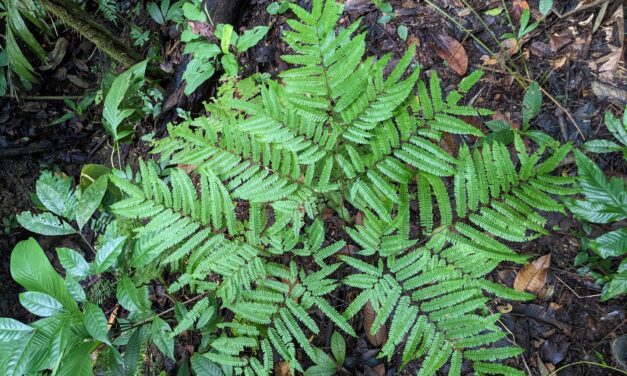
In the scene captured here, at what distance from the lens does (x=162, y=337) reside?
2242 mm

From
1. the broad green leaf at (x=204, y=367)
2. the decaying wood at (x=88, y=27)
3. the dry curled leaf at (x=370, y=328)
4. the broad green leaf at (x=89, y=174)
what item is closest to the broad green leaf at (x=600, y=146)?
the dry curled leaf at (x=370, y=328)

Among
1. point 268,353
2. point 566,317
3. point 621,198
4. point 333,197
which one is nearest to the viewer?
point 621,198

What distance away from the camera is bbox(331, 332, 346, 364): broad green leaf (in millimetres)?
2354

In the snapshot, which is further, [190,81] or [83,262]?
[190,81]

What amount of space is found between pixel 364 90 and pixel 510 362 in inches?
60.6

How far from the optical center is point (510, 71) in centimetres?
249

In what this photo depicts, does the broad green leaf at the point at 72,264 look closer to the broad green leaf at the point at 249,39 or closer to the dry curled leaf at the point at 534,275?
the broad green leaf at the point at 249,39

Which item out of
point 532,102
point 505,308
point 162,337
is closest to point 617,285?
point 505,308

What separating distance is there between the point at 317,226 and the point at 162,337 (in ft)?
3.20

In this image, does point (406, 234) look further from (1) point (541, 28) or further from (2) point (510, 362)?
(1) point (541, 28)

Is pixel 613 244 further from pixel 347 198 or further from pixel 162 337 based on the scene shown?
pixel 162 337

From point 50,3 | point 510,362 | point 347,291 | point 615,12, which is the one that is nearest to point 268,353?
point 347,291

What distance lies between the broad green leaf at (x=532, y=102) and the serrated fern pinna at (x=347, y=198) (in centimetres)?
38

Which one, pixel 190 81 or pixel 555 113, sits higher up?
pixel 190 81
